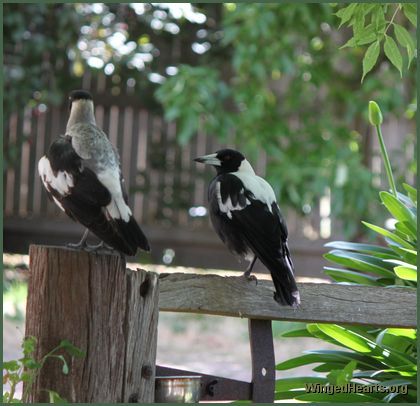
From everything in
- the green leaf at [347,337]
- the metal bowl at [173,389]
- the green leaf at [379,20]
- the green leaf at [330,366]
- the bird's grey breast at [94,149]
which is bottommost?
the metal bowl at [173,389]

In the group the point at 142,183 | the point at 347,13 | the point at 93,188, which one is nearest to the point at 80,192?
the point at 93,188

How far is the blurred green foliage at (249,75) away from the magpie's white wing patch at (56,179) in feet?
10.7

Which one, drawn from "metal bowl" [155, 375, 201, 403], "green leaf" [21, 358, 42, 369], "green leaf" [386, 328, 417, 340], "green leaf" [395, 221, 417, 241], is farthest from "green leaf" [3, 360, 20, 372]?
"green leaf" [395, 221, 417, 241]

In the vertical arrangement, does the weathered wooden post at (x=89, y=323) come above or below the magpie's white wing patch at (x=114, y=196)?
below

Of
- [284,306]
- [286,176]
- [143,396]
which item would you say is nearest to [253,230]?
[284,306]

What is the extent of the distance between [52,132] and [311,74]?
92.1 inches

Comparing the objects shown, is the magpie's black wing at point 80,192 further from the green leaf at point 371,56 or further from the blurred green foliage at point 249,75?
the blurred green foliage at point 249,75

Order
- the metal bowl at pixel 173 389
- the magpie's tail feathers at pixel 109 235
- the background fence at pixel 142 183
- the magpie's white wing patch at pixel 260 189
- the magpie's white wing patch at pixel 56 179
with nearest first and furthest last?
the metal bowl at pixel 173 389 < the magpie's tail feathers at pixel 109 235 < the magpie's white wing patch at pixel 56 179 < the magpie's white wing patch at pixel 260 189 < the background fence at pixel 142 183

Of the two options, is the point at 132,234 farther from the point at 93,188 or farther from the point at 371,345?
the point at 371,345

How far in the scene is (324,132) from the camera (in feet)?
21.1

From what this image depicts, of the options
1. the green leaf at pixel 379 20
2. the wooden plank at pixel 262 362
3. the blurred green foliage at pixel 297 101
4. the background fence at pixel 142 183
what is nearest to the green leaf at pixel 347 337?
the wooden plank at pixel 262 362

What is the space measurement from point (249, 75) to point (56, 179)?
408 centimetres

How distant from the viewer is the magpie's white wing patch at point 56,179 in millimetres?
→ 2400

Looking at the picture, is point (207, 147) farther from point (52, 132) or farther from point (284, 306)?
point (284, 306)
